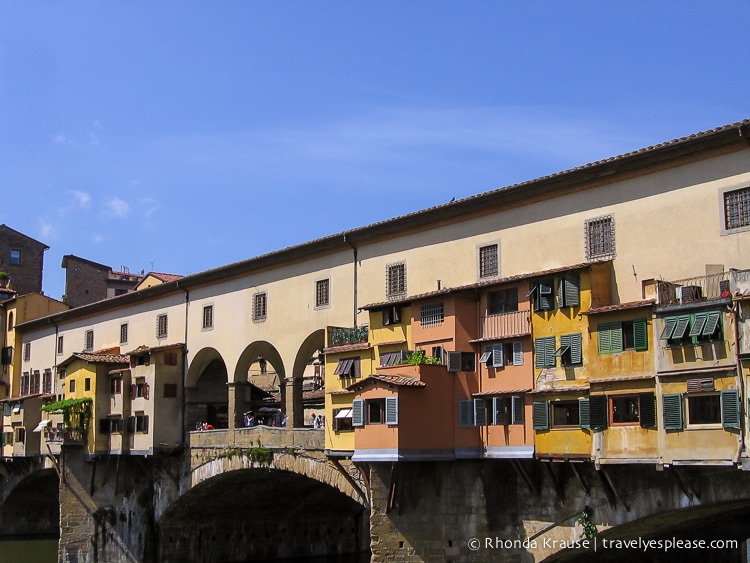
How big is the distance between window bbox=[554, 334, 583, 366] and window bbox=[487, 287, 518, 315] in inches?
81.6

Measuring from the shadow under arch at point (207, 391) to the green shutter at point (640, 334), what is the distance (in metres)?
23.0

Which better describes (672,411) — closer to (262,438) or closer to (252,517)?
(262,438)

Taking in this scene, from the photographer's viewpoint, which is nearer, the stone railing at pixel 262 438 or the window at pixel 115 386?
the stone railing at pixel 262 438

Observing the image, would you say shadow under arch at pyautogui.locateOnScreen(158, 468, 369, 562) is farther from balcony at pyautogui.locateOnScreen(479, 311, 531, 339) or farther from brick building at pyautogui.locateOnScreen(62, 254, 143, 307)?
brick building at pyautogui.locateOnScreen(62, 254, 143, 307)

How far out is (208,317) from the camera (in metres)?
44.8

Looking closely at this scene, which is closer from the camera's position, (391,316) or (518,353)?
(518,353)

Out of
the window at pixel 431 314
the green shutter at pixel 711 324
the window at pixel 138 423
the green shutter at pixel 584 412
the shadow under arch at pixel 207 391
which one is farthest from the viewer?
the shadow under arch at pixel 207 391

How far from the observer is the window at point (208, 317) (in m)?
44.6

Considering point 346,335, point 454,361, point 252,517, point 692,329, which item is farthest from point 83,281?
point 692,329

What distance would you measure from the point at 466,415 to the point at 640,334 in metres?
6.42

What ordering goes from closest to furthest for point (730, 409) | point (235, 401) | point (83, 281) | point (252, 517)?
point (730, 409) → point (235, 401) → point (252, 517) → point (83, 281)

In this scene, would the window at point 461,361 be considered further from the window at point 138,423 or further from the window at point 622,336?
the window at point 138,423

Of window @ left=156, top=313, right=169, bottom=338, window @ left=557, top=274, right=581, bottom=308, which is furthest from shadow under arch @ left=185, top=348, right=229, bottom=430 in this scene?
window @ left=557, top=274, right=581, bottom=308

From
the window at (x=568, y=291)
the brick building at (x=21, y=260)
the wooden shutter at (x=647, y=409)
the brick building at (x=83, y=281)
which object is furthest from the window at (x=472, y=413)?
the brick building at (x=21, y=260)
